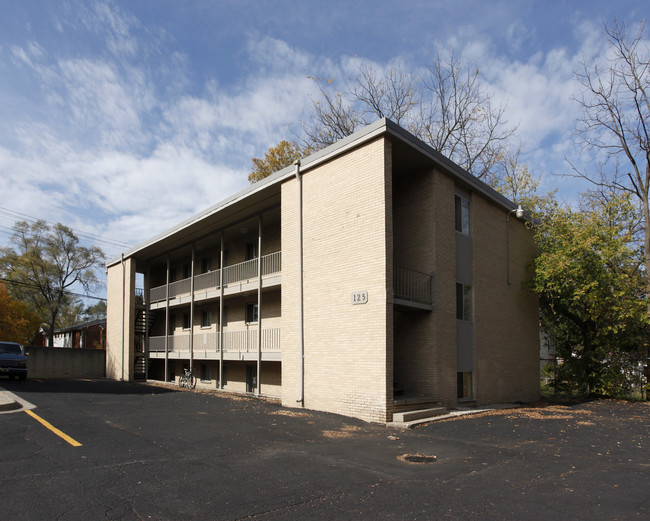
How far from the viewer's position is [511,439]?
968 cm

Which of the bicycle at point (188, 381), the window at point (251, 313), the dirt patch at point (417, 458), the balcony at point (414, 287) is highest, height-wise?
the balcony at point (414, 287)

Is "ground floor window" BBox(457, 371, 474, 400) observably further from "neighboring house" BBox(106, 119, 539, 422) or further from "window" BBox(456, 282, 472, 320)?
"window" BBox(456, 282, 472, 320)

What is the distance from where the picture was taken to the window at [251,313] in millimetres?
21047

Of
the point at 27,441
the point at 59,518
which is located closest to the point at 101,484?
the point at 59,518

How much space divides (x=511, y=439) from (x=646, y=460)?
94.3 inches

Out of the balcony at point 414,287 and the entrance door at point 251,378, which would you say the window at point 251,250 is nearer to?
the entrance door at point 251,378

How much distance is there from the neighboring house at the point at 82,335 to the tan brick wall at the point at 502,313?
3983 cm

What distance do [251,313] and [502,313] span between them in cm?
1030

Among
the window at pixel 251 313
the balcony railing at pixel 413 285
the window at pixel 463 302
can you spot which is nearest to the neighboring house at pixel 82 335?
the window at pixel 251 313

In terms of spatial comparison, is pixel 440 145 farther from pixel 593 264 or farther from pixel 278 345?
pixel 278 345

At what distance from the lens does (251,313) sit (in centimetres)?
2127

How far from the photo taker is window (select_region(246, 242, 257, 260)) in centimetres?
2181

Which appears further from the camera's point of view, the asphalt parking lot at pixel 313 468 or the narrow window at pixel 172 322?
the narrow window at pixel 172 322

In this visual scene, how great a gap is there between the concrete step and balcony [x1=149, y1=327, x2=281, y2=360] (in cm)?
625
